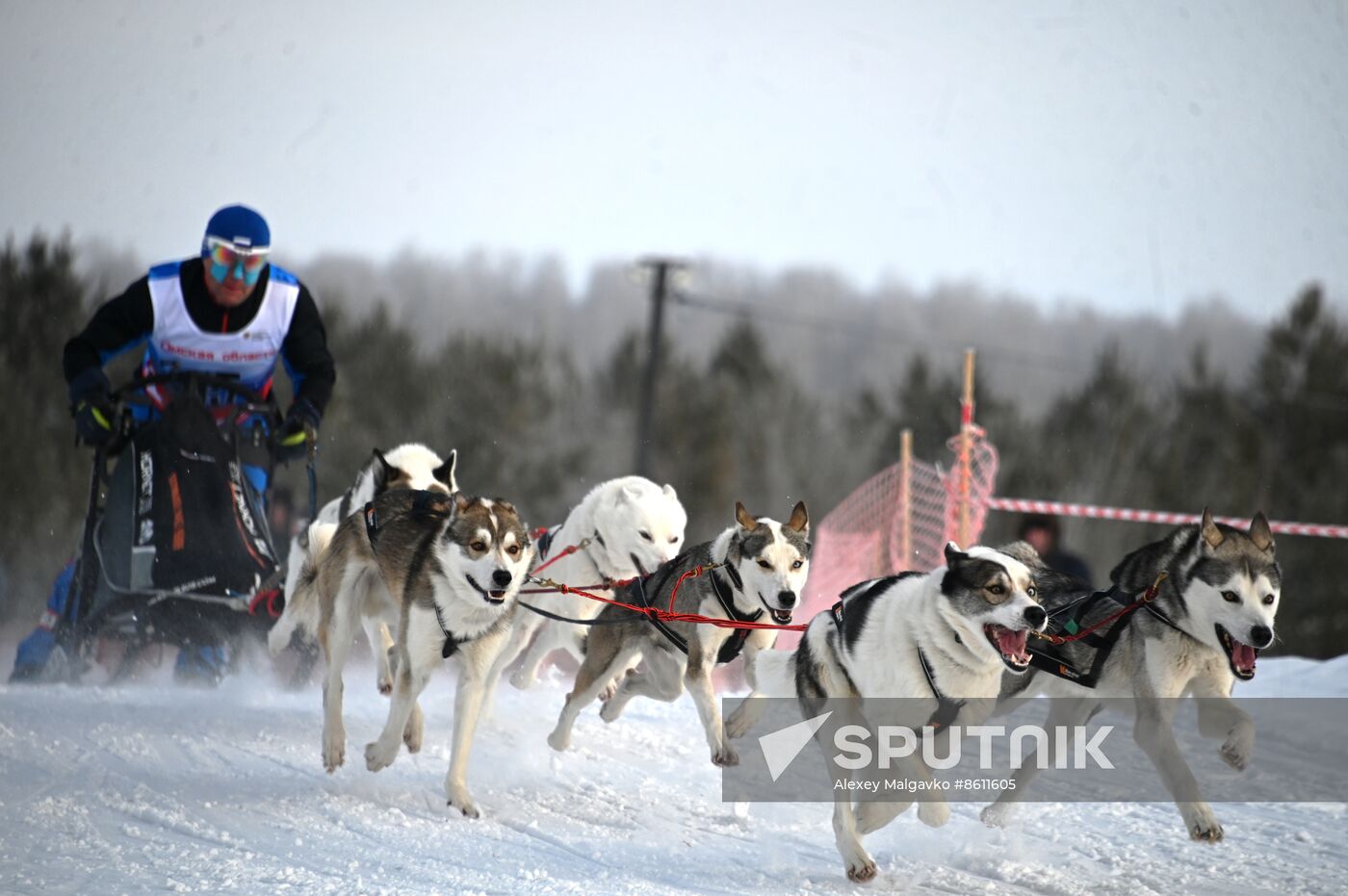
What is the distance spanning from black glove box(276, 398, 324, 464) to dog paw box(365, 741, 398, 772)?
5.44ft

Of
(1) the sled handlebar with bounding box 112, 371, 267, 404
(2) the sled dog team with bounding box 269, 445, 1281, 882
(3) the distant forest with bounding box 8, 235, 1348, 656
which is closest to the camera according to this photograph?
(2) the sled dog team with bounding box 269, 445, 1281, 882

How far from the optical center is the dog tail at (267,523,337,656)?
5.47 meters

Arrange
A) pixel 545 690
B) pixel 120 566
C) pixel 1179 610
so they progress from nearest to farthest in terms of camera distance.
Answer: pixel 1179 610 < pixel 120 566 < pixel 545 690

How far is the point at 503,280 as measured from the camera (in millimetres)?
48094

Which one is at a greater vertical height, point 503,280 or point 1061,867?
point 503,280

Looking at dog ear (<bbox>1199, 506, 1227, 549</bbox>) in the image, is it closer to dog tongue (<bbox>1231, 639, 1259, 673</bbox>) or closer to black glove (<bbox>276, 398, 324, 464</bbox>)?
dog tongue (<bbox>1231, 639, 1259, 673</bbox>)

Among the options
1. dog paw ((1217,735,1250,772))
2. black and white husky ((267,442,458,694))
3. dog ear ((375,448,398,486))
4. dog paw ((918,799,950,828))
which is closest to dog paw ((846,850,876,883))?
dog paw ((918,799,950,828))

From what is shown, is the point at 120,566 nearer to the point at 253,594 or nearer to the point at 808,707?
the point at 253,594

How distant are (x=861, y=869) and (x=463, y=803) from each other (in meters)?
1.40

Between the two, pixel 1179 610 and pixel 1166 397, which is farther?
pixel 1166 397

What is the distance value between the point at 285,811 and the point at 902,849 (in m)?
1.98

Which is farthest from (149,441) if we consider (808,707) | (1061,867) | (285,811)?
(1061,867)

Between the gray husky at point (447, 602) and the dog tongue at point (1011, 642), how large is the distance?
159cm

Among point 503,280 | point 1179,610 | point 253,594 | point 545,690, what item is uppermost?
point 503,280
